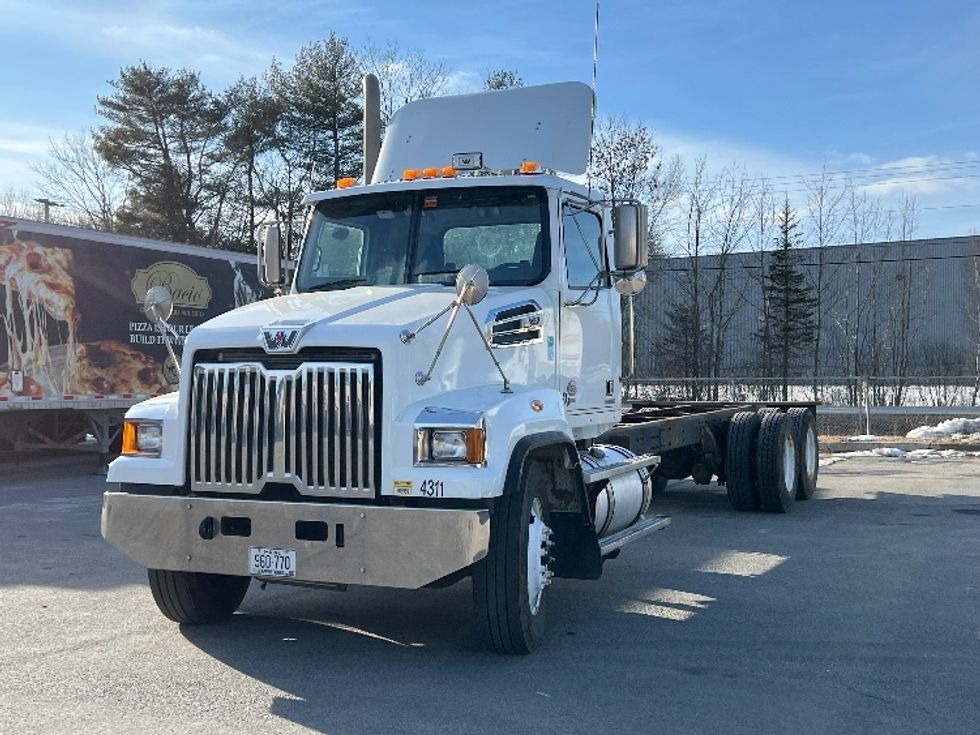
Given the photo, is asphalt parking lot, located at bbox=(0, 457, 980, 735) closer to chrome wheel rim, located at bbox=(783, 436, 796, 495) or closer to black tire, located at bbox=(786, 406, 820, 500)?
chrome wheel rim, located at bbox=(783, 436, 796, 495)

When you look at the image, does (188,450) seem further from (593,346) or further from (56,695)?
(593,346)

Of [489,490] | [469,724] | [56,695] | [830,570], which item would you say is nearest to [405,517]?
[489,490]

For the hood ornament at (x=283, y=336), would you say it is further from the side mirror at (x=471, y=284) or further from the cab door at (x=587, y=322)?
the cab door at (x=587, y=322)

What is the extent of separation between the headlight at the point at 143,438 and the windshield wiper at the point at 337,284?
5.48ft

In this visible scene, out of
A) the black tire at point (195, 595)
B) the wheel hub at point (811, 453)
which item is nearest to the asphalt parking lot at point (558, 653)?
the black tire at point (195, 595)

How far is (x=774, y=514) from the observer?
39.2 ft

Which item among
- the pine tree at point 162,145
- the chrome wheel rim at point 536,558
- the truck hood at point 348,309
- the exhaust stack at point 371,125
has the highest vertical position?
the pine tree at point 162,145

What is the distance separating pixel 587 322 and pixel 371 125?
5950mm

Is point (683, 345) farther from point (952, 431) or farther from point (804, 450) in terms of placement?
point (804, 450)

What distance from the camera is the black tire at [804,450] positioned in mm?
12961

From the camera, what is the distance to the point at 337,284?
23.1 ft

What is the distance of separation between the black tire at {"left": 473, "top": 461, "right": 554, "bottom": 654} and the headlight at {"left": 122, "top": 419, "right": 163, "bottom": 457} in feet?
6.32

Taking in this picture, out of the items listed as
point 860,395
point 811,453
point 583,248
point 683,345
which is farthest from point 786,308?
point 583,248

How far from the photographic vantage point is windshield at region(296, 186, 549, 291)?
22.6ft
